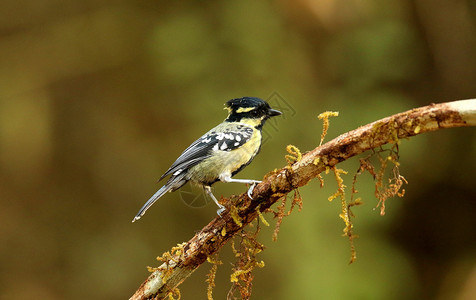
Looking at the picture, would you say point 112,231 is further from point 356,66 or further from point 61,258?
point 356,66

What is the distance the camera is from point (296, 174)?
2.22 m

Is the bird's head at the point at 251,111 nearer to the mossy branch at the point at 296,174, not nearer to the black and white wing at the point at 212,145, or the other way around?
the black and white wing at the point at 212,145

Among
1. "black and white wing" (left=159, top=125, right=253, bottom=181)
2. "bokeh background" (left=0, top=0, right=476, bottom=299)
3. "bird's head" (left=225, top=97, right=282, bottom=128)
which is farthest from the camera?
"bokeh background" (left=0, top=0, right=476, bottom=299)

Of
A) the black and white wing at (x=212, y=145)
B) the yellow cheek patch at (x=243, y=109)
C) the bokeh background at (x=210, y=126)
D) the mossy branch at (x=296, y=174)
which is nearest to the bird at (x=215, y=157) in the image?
the black and white wing at (x=212, y=145)

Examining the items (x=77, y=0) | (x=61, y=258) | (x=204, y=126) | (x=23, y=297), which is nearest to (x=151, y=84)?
(x=204, y=126)

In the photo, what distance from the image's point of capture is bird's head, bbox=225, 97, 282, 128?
9.92 feet

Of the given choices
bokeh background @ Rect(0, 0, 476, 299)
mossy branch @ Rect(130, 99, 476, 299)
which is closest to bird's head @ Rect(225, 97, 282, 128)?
mossy branch @ Rect(130, 99, 476, 299)

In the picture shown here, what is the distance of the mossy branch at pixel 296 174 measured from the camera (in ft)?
6.19

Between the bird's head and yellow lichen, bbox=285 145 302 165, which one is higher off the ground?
the bird's head

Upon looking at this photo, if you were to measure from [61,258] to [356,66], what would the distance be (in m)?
3.88

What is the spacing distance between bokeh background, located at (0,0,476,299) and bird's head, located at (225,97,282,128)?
1671 mm

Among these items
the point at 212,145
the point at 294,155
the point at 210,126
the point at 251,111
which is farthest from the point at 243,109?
the point at 210,126

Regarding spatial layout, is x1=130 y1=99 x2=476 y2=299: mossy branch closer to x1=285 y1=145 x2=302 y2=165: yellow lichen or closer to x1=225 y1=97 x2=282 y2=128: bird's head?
x1=285 y1=145 x2=302 y2=165: yellow lichen

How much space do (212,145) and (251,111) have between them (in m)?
0.36
